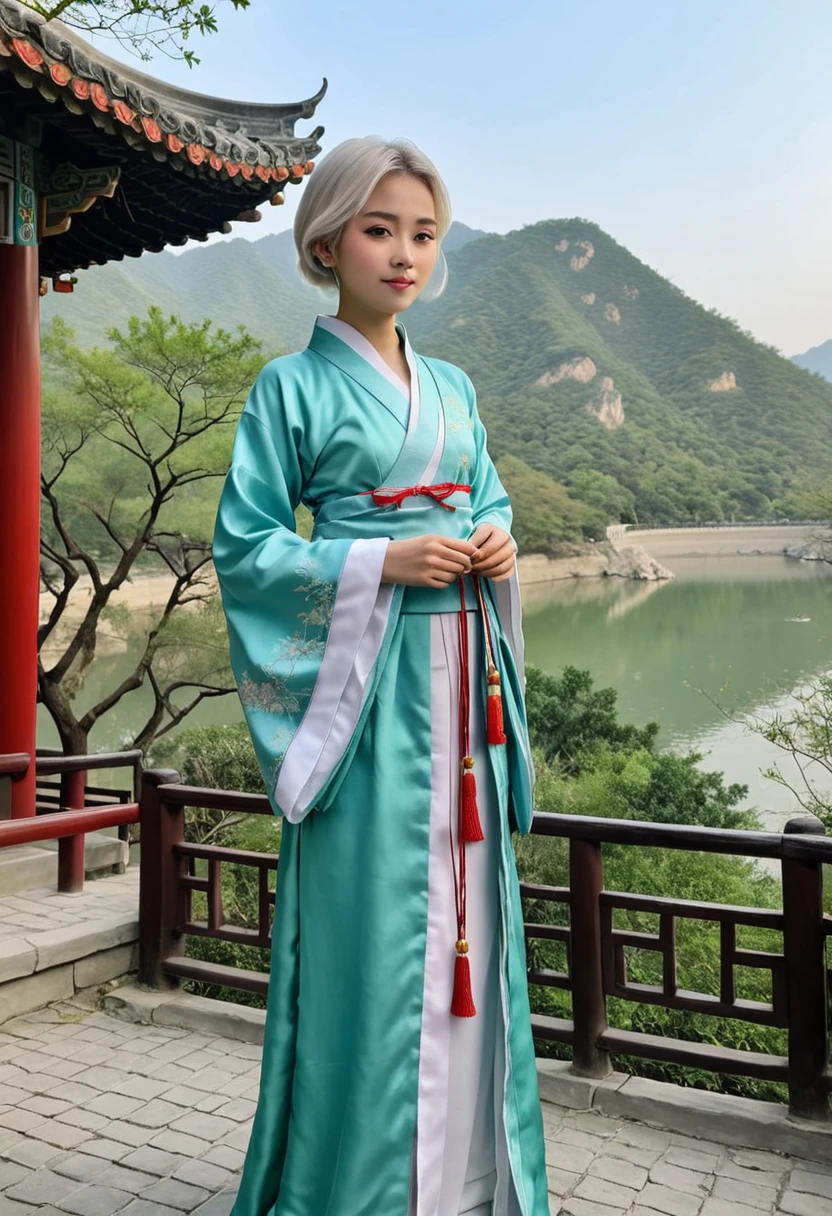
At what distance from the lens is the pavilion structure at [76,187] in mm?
3840

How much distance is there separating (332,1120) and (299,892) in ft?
1.08

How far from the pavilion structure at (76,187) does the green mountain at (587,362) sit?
32028 mm

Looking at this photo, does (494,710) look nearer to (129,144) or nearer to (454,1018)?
(454,1018)

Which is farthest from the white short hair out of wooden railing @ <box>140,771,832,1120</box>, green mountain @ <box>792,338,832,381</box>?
green mountain @ <box>792,338,832,381</box>

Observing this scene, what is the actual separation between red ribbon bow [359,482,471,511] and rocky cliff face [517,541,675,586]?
34.4 m

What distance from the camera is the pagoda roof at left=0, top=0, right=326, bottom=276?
3.56 meters

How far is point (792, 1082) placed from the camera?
7.73ft

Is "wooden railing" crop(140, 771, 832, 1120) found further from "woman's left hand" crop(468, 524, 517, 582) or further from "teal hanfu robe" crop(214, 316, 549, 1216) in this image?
"woman's left hand" crop(468, 524, 517, 582)

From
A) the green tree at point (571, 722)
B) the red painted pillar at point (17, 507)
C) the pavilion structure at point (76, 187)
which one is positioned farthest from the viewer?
the green tree at point (571, 722)

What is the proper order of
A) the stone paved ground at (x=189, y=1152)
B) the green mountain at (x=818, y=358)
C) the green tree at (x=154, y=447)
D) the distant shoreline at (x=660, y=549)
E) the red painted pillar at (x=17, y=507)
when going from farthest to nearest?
the green mountain at (x=818, y=358) → the distant shoreline at (x=660, y=549) → the green tree at (x=154, y=447) → the red painted pillar at (x=17, y=507) → the stone paved ground at (x=189, y=1152)

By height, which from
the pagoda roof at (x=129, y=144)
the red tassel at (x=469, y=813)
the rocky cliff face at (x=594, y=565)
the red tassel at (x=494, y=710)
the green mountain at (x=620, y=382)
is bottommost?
the red tassel at (x=469, y=813)

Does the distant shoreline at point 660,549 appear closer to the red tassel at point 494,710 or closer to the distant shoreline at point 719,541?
the distant shoreline at point 719,541

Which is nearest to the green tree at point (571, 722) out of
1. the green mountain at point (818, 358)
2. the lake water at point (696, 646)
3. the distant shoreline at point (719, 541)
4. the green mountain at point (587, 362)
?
the lake water at point (696, 646)

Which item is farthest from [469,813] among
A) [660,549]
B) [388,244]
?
[660,549]
